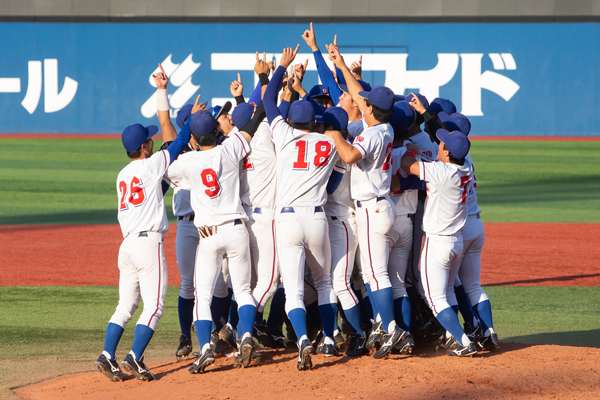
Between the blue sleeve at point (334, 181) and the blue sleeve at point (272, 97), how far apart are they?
1.93ft

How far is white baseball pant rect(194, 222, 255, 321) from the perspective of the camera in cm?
468

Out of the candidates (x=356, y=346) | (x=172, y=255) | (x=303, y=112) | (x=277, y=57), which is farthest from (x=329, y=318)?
(x=277, y=57)

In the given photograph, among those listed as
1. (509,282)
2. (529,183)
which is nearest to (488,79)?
(529,183)

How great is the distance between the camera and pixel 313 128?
15.8 ft

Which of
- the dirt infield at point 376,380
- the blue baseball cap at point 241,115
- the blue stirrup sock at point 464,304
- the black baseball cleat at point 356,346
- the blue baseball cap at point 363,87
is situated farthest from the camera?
the blue baseball cap at point 363,87

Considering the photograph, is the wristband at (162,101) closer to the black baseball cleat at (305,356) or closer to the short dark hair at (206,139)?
the short dark hair at (206,139)

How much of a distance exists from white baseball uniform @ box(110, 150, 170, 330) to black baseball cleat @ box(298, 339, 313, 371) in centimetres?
100

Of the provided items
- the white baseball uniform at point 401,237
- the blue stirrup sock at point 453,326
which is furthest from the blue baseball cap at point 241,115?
the blue stirrup sock at point 453,326

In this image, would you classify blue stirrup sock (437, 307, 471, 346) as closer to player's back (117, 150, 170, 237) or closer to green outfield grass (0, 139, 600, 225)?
player's back (117, 150, 170, 237)

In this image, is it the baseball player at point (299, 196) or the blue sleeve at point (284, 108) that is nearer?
the baseball player at point (299, 196)

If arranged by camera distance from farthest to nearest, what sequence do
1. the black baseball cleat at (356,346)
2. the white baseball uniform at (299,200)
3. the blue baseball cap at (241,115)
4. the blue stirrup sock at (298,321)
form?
the blue baseball cap at (241,115) < the black baseball cleat at (356,346) < the white baseball uniform at (299,200) < the blue stirrup sock at (298,321)

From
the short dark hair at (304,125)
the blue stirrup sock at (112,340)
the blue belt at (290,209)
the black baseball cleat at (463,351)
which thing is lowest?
the black baseball cleat at (463,351)

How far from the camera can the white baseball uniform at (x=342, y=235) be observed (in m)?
4.90

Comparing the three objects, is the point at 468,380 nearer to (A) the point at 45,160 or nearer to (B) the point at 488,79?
(A) the point at 45,160
